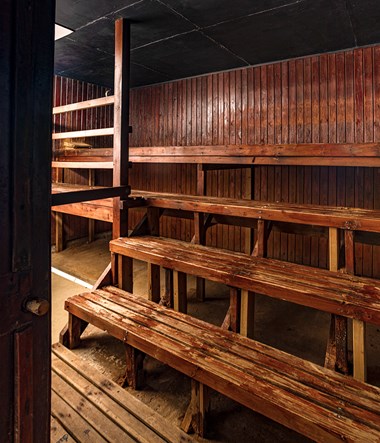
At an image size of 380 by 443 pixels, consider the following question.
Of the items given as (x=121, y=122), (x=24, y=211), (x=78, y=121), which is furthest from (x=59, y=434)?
(x=78, y=121)

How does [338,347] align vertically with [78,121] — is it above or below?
below

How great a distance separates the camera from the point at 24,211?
0.78m

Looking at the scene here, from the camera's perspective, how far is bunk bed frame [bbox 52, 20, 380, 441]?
1129mm

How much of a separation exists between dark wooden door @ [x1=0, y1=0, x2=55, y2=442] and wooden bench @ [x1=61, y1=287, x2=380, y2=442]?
664 mm

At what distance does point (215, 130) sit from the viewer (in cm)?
434

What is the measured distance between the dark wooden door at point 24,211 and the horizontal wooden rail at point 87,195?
689mm

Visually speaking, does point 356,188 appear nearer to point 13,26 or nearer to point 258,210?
point 258,210

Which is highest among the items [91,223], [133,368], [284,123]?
[284,123]

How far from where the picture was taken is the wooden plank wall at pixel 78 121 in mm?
4605

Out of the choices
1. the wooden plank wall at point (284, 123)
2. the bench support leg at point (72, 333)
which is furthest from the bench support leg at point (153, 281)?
the wooden plank wall at point (284, 123)

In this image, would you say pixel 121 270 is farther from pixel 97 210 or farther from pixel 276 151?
pixel 276 151

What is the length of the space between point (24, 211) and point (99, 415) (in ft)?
3.73

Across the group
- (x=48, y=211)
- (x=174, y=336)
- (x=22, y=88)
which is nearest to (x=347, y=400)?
(x=174, y=336)

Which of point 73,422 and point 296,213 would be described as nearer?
point 73,422
